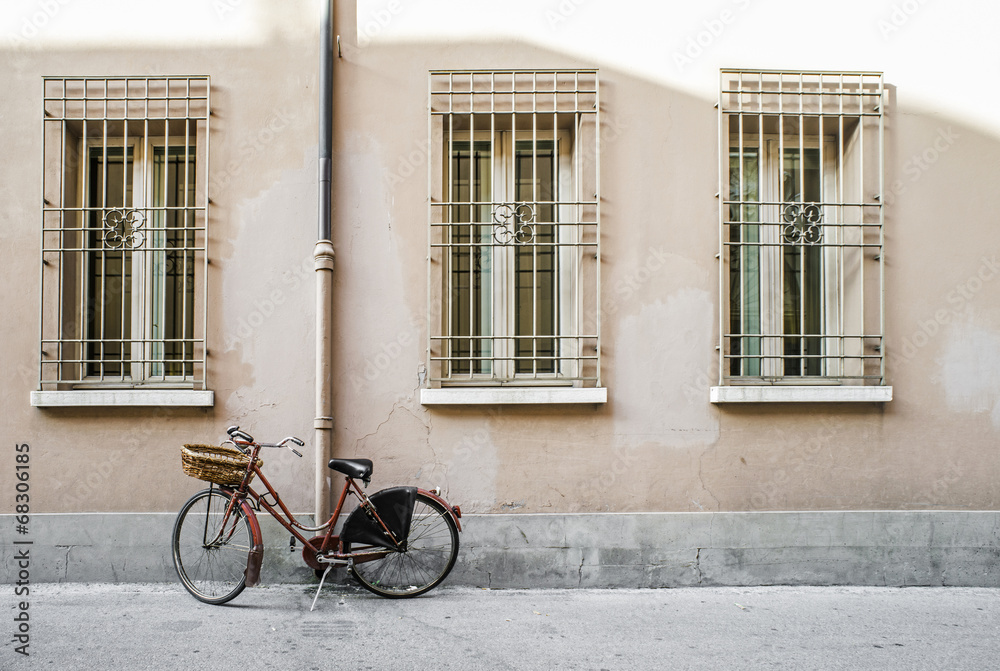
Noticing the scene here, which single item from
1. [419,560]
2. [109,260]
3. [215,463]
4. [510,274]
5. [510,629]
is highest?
[109,260]

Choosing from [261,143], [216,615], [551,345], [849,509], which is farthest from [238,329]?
[849,509]

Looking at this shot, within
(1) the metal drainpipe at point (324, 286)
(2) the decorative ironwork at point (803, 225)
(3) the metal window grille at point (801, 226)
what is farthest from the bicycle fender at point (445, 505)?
(2) the decorative ironwork at point (803, 225)

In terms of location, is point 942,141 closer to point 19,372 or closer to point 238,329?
point 238,329

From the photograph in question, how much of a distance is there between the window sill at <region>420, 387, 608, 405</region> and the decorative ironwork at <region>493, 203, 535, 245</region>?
1.13m

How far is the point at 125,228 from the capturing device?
507 centimetres

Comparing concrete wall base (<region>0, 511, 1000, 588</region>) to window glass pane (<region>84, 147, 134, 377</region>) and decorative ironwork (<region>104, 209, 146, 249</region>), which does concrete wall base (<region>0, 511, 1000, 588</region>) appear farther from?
decorative ironwork (<region>104, 209, 146, 249</region>)

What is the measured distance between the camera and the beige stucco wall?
191 inches

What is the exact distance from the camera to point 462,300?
16.9ft

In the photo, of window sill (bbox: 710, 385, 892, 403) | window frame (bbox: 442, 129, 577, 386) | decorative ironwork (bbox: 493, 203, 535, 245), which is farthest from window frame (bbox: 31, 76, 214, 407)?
window sill (bbox: 710, 385, 892, 403)

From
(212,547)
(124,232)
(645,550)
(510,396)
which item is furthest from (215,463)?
(645,550)

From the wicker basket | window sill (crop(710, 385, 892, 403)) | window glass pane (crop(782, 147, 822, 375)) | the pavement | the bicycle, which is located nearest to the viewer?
the pavement

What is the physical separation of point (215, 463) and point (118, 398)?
3.81ft

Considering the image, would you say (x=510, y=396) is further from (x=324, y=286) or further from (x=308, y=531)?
(x=308, y=531)

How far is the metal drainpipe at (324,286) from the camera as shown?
4.76m
